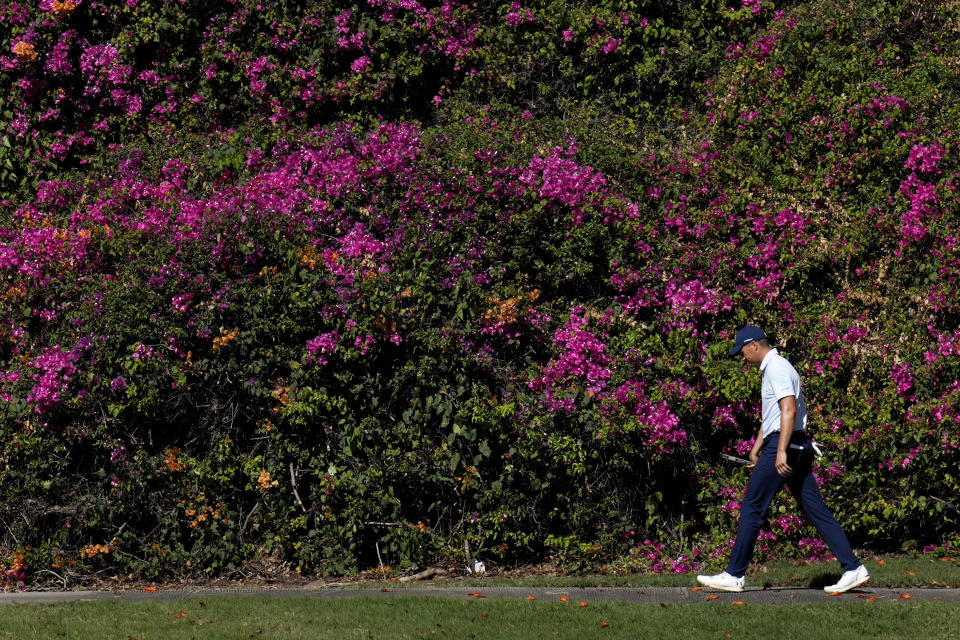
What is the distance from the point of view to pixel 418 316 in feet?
27.9

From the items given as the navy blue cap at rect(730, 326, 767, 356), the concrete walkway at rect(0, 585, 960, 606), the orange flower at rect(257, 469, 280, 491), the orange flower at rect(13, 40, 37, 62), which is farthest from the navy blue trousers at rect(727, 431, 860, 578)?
the orange flower at rect(13, 40, 37, 62)

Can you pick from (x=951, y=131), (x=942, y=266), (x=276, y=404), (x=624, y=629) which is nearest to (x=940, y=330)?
(x=942, y=266)

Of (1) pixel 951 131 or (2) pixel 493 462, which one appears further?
(1) pixel 951 131

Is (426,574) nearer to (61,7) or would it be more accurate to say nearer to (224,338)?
(224,338)

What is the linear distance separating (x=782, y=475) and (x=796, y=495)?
0.27 meters

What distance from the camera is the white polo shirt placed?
6312 millimetres

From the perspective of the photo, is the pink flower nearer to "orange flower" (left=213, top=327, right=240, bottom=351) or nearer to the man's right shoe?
"orange flower" (left=213, top=327, right=240, bottom=351)

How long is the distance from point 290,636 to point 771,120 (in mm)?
6589

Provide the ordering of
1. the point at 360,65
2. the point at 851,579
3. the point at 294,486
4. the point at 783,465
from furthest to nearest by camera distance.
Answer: the point at 360,65 → the point at 294,486 → the point at 851,579 → the point at 783,465

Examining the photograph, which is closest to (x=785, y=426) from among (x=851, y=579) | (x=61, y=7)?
(x=851, y=579)

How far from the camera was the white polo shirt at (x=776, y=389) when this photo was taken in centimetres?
631

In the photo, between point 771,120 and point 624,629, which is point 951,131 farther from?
point 624,629

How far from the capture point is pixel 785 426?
6246mm

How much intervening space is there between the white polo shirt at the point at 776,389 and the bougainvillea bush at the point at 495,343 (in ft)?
5.41
